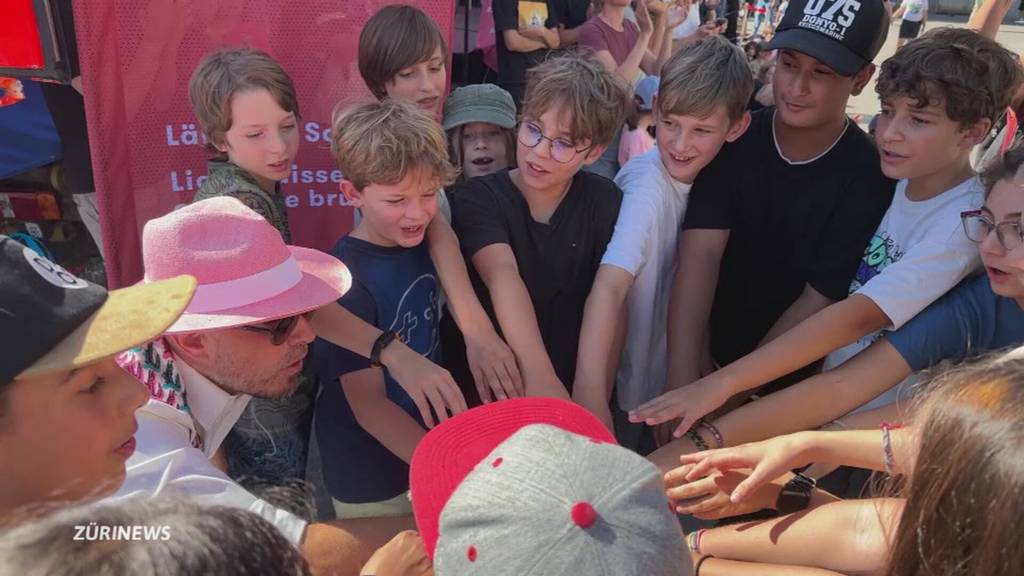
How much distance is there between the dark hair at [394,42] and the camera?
2414 mm

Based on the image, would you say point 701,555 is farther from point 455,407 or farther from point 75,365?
point 75,365

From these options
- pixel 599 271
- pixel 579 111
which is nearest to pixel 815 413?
pixel 599 271

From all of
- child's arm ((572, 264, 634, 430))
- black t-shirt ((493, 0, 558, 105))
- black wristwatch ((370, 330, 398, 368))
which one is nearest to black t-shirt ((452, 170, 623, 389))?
child's arm ((572, 264, 634, 430))

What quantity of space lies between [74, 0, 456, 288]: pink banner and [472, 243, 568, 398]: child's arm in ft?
3.91

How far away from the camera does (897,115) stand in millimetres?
1929

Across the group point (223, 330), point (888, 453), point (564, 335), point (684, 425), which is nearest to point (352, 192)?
point (223, 330)

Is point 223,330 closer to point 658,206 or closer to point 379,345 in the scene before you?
point 379,345

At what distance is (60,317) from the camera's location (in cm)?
100

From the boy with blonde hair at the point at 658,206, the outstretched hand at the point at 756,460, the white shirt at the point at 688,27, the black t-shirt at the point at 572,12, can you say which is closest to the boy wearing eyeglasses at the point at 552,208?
the boy with blonde hair at the point at 658,206

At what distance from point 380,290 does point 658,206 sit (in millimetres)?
821

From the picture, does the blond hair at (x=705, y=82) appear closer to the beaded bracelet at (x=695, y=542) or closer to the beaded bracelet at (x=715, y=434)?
the beaded bracelet at (x=715, y=434)

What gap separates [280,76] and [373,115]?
643mm

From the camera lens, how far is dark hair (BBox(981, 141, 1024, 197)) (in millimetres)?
1617
